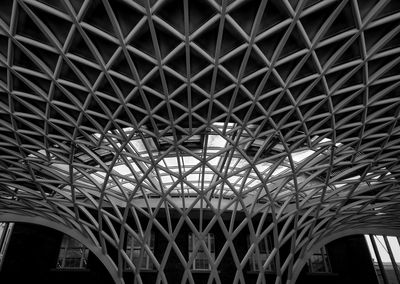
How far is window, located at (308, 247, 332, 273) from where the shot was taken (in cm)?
3731

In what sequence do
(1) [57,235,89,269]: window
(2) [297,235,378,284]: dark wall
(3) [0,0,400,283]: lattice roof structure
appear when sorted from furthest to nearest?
(2) [297,235,378,284]: dark wall
(1) [57,235,89,269]: window
(3) [0,0,400,283]: lattice roof structure

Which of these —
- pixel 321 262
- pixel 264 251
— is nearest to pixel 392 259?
pixel 321 262

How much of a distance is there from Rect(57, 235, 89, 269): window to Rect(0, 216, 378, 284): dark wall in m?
0.78

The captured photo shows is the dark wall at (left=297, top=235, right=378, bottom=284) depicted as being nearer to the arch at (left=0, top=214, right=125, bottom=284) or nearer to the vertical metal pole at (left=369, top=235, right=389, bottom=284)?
the vertical metal pole at (left=369, top=235, right=389, bottom=284)

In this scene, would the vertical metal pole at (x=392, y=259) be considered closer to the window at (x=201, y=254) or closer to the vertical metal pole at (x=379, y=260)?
the vertical metal pole at (x=379, y=260)

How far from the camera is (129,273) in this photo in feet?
108

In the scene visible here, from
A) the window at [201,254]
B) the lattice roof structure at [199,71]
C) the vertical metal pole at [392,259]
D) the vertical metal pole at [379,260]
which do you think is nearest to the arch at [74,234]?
the lattice roof structure at [199,71]

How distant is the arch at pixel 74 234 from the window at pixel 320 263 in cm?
2538

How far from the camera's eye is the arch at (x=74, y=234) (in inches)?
1158

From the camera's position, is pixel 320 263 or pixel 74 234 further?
pixel 320 263

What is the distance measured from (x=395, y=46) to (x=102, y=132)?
67.3 feet

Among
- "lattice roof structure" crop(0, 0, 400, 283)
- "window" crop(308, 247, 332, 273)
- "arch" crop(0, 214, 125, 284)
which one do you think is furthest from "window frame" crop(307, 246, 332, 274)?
"arch" crop(0, 214, 125, 284)

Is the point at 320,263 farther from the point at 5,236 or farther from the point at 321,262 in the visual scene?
the point at 5,236

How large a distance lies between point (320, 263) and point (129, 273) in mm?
25996
